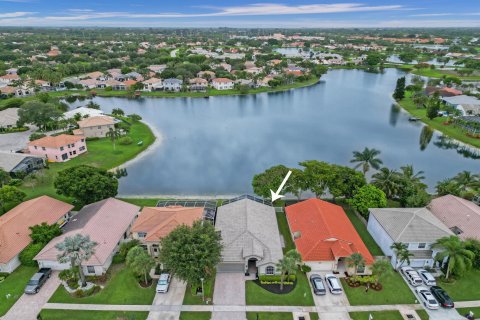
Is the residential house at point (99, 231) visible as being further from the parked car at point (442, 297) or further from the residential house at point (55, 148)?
the parked car at point (442, 297)

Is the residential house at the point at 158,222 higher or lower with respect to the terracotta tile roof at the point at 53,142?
lower

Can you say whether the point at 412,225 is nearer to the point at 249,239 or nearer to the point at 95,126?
the point at 249,239

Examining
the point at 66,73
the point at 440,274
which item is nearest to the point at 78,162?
the point at 440,274

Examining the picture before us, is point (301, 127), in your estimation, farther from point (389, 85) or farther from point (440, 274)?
point (389, 85)

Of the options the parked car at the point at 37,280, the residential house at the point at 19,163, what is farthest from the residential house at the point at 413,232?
the residential house at the point at 19,163

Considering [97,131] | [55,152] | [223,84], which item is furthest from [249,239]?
[223,84]

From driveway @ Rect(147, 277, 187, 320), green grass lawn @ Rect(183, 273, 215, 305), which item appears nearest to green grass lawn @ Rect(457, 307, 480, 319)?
green grass lawn @ Rect(183, 273, 215, 305)
